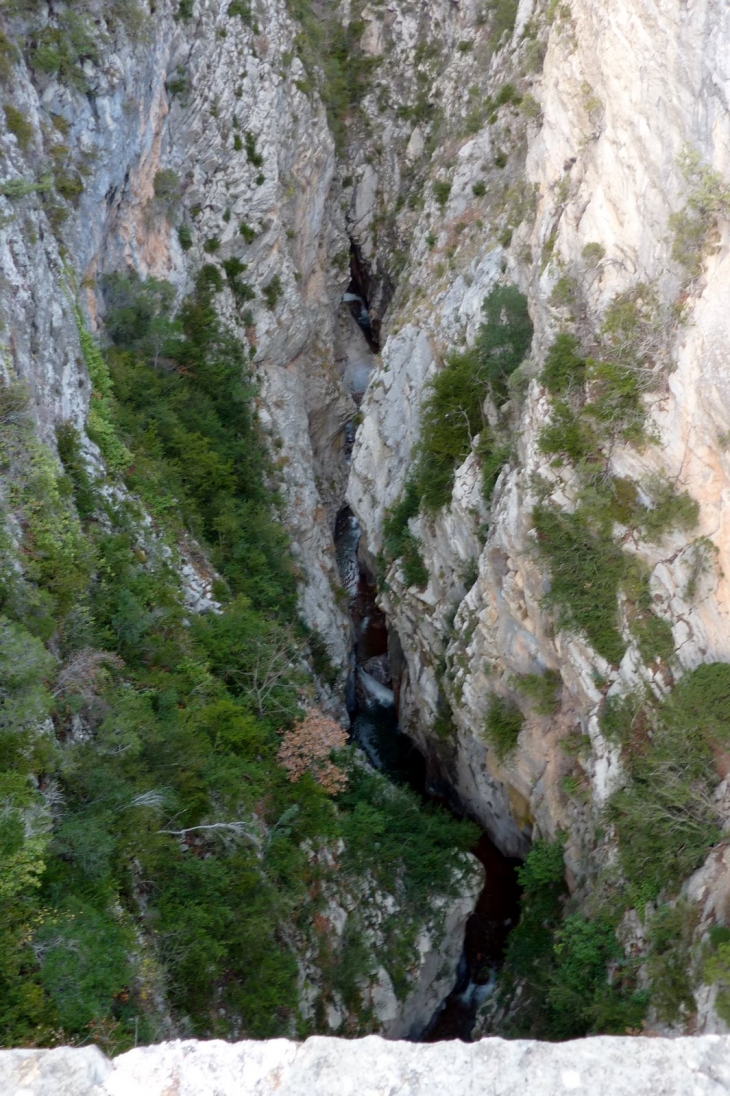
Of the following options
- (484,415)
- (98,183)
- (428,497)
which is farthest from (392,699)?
(98,183)

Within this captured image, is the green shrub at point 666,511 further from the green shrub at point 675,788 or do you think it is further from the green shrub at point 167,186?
the green shrub at point 167,186

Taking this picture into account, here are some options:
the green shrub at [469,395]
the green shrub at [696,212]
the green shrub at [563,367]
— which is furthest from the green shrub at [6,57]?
the green shrub at [696,212]

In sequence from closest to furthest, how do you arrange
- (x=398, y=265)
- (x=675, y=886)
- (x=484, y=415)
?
(x=675, y=886) < (x=484, y=415) < (x=398, y=265)

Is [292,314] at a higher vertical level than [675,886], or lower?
higher

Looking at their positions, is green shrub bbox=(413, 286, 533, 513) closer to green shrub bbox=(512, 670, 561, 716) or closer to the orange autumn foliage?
green shrub bbox=(512, 670, 561, 716)

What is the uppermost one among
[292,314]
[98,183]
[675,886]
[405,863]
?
[292,314]

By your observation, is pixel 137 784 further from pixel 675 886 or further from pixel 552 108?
pixel 552 108
